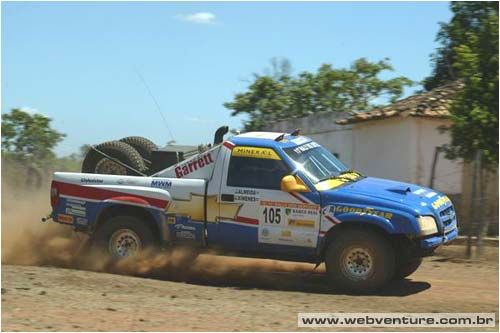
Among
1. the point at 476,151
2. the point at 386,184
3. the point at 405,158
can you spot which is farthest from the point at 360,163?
the point at 386,184

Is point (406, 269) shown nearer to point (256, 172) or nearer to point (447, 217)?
point (447, 217)

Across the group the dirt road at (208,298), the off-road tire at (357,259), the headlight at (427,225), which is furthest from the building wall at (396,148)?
the off-road tire at (357,259)

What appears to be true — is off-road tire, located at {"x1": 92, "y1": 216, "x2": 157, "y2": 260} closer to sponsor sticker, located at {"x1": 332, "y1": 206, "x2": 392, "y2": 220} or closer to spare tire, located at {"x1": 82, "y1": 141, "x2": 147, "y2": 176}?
spare tire, located at {"x1": 82, "y1": 141, "x2": 147, "y2": 176}

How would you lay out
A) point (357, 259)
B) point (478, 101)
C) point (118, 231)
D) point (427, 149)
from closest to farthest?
1. point (357, 259)
2. point (118, 231)
3. point (478, 101)
4. point (427, 149)

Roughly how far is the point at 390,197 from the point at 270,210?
1.54 m

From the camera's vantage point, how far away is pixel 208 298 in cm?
790

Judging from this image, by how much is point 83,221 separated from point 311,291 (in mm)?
3434

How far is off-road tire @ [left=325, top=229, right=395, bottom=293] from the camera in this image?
828 cm

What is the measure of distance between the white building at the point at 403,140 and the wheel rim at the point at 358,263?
781cm

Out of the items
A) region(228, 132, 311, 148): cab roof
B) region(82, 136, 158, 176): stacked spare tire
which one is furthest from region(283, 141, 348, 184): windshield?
region(82, 136, 158, 176): stacked spare tire

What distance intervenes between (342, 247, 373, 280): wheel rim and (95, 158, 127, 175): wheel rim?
384cm

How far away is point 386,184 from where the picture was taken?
355 inches

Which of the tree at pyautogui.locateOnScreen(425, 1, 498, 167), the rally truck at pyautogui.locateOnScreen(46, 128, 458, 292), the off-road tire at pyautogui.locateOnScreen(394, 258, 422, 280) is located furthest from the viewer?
the tree at pyautogui.locateOnScreen(425, 1, 498, 167)

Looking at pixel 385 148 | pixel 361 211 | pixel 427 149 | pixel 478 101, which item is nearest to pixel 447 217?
pixel 361 211
